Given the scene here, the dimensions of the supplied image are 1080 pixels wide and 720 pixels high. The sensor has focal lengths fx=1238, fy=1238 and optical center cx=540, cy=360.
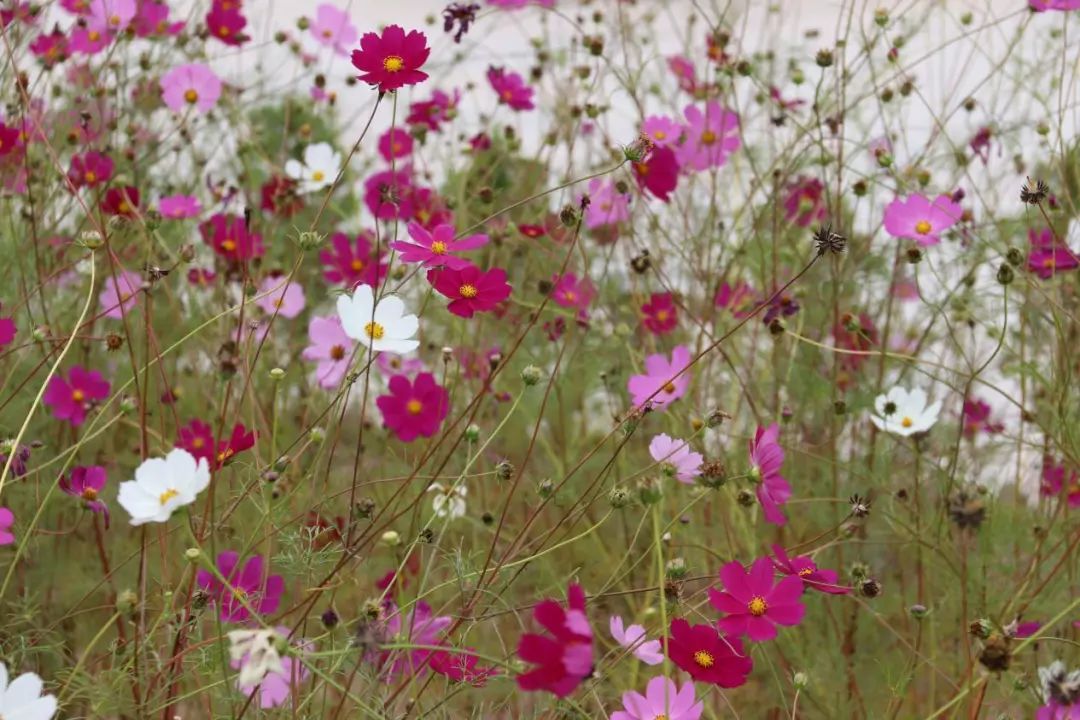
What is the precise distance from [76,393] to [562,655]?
2.66 feet

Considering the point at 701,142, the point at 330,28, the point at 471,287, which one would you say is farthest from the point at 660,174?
the point at 330,28

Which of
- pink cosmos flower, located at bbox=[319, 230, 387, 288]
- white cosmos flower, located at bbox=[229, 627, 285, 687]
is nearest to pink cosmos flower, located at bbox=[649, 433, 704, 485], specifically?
white cosmos flower, located at bbox=[229, 627, 285, 687]

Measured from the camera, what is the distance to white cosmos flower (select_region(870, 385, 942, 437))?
3.74 ft

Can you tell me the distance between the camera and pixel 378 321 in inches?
34.4

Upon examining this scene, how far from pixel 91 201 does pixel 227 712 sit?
27.4 inches

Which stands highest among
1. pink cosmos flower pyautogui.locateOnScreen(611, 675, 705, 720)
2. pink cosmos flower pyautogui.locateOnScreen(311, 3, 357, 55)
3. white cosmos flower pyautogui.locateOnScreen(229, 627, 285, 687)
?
pink cosmos flower pyautogui.locateOnScreen(311, 3, 357, 55)

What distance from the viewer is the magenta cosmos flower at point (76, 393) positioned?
1225mm

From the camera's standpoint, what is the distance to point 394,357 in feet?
5.22

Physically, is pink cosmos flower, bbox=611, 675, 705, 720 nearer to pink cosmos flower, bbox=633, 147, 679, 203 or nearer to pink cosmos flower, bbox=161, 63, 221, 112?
pink cosmos flower, bbox=633, 147, 679, 203

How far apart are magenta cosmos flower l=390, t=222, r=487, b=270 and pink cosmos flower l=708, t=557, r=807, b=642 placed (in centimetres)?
30

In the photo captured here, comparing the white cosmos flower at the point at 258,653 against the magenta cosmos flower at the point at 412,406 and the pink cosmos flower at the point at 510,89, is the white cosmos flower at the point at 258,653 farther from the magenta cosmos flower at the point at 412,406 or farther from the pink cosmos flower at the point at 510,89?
the pink cosmos flower at the point at 510,89

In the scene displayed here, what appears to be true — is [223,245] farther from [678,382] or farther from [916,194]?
[916,194]

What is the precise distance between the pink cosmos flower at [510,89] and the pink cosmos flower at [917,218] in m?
0.56

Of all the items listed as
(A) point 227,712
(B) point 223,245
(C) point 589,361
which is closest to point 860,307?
(C) point 589,361
